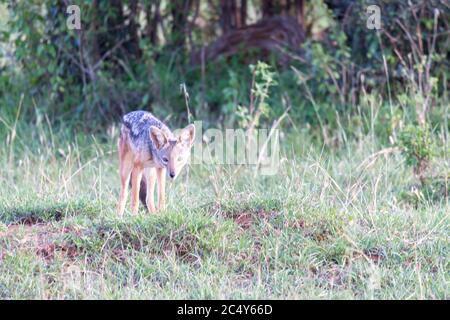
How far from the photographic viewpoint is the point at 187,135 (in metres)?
7.26

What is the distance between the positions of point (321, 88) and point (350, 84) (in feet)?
1.62

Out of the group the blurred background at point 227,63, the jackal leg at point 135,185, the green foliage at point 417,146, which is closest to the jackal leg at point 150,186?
the jackal leg at point 135,185

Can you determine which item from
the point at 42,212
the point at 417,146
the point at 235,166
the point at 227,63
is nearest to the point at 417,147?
the point at 417,146

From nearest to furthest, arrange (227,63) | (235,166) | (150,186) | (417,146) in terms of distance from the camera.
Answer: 1. (150,186)
2. (417,146)
3. (235,166)
4. (227,63)

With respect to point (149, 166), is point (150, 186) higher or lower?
lower

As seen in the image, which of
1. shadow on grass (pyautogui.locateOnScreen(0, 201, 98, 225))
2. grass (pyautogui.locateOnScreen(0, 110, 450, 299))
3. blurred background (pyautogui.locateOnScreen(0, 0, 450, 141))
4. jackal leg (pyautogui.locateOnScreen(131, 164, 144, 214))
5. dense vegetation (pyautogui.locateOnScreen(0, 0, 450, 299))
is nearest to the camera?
grass (pyautogui.locateOnScreen(0, 110, 450, 299))

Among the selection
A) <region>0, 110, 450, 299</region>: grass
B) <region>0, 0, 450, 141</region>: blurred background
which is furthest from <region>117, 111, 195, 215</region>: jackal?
<region>0, 0, 450, 141</region>: blurred background

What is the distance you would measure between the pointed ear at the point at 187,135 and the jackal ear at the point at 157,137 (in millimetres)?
139

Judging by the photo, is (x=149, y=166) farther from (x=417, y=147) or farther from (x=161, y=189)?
(x=417, y=147)

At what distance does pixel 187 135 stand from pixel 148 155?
1.09ft

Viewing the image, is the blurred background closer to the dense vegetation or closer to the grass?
the dense vegetation

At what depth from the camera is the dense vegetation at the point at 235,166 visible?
6.40 m

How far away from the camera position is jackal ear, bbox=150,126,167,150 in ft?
23.2
